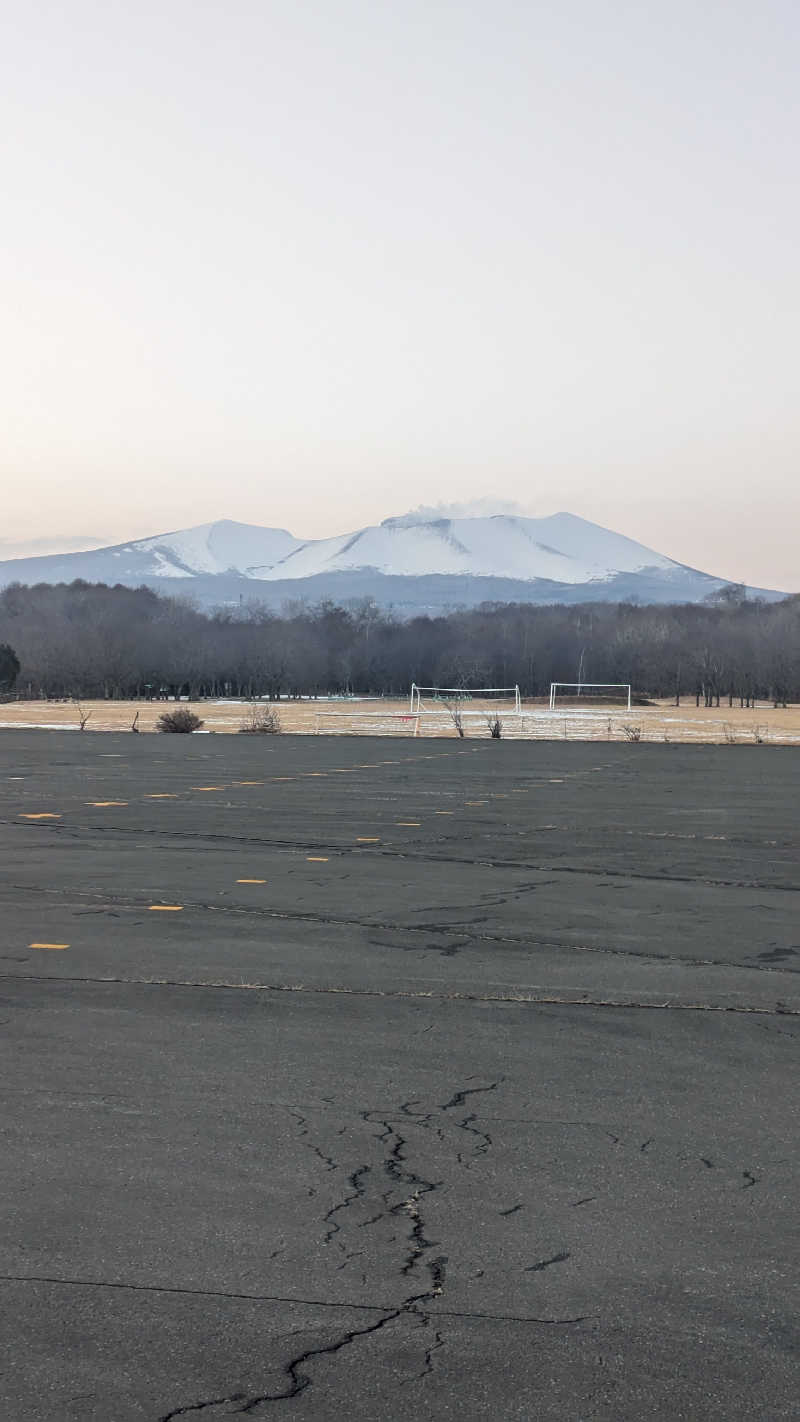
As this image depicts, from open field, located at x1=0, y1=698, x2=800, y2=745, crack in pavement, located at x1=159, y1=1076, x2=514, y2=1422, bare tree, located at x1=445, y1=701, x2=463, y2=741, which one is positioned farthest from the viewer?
open field, located at x1=0, y1=698, x2=800, y2=745

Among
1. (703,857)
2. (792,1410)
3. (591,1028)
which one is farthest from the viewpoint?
(703,857)

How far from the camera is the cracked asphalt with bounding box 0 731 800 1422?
4176mm

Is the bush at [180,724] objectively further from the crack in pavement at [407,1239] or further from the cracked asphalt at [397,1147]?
the crack in pavement at [407,1239]

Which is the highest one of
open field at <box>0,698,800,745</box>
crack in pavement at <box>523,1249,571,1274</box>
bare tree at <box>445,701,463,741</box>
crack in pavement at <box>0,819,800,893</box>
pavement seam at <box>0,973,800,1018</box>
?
bare tree at <box>445,701,463,741</box>

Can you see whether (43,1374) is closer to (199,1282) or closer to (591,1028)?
(199,1282)

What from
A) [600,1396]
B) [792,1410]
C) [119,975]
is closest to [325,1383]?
[600,1396]

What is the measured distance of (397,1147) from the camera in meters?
6.18

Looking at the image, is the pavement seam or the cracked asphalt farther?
the pavement seam

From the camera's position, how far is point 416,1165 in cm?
595

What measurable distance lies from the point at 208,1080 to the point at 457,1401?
3.42 metres

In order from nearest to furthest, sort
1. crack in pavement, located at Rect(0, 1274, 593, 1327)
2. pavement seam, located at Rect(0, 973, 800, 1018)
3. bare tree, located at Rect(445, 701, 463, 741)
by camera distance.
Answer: crack in pavement, located at Rect(0, 1274, 593, 1327) < pavement seam, located at Rect(0, 973, 800, 1018) < bare tree, located at Rect(445, 701, 463, 741)

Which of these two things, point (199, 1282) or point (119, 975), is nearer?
point (199, 1282)

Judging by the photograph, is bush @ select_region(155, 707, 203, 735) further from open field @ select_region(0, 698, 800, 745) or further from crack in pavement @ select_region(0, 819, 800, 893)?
crack in pavement @ select_region(0, 819, 800, 893)

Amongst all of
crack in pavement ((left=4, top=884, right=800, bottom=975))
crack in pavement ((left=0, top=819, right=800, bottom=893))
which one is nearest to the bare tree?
crack in pavement ((left=0, top=819, right=800, bottom=893))
